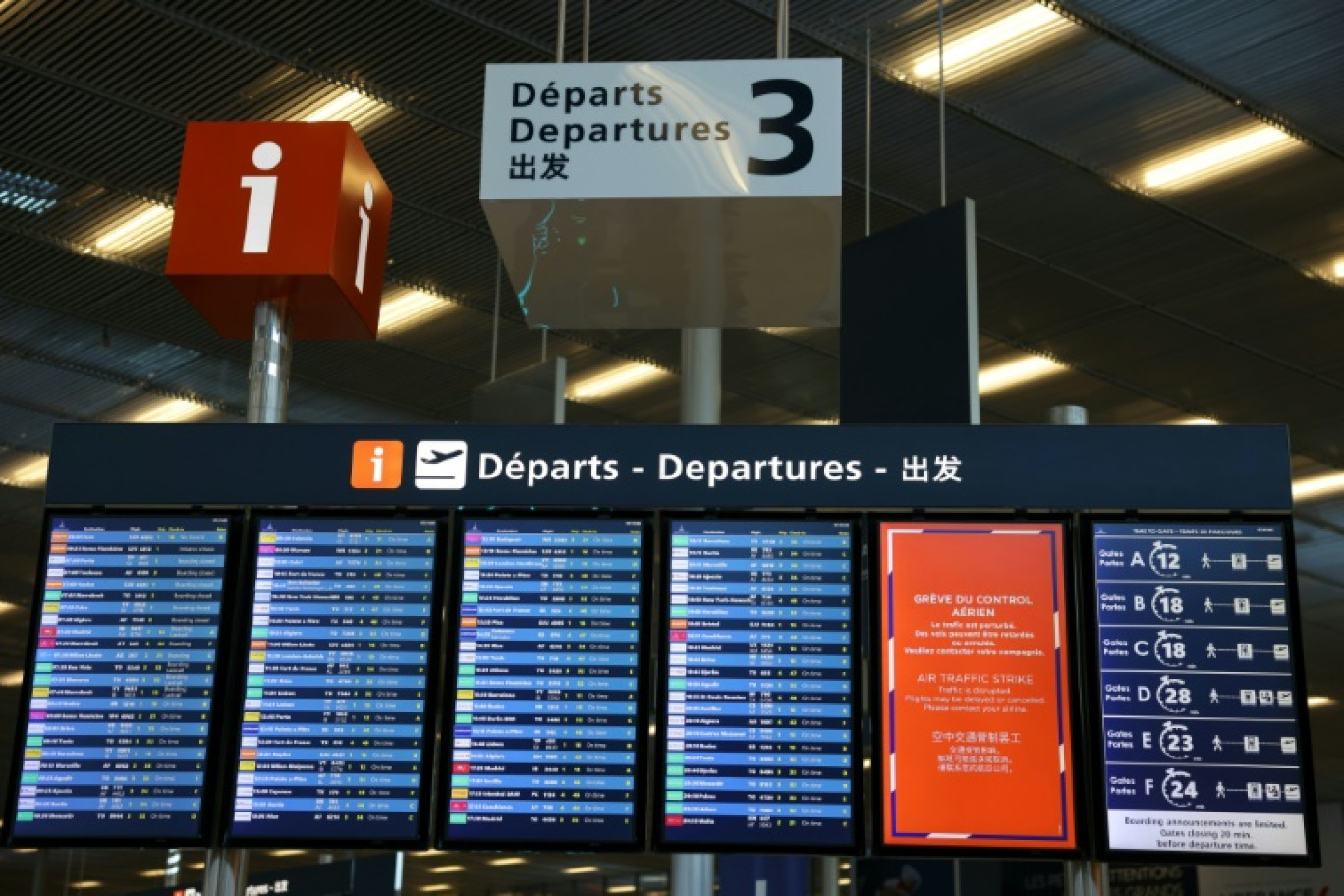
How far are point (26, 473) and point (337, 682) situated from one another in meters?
13.3

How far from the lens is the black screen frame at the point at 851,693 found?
4668 mm

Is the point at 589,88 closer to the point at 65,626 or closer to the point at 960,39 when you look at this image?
the point at 65,626

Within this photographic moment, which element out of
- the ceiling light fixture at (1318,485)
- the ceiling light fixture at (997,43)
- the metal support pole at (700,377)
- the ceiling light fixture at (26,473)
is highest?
the ceiling light fixture at (997,43)

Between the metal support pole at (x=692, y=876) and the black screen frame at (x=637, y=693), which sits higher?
the black screen frame at (x=637, y=693)

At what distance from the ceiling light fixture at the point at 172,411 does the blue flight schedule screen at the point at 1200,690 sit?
1215cm

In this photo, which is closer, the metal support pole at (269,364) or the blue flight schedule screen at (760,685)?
the blue flight schedule screen at (760,685)

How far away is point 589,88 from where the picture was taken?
17.0ft

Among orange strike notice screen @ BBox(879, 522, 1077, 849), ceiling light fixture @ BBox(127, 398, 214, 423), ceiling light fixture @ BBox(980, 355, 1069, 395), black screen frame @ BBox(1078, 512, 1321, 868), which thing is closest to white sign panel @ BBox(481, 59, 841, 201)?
orange strike notice screen @ BBox(879, 522, 1077, 849)

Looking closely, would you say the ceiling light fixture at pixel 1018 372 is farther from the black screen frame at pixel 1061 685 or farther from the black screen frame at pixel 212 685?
the black screen frame at pixel 212 685

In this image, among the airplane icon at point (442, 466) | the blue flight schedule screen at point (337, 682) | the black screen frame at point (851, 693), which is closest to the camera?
the black screen frame at point (851, 693)

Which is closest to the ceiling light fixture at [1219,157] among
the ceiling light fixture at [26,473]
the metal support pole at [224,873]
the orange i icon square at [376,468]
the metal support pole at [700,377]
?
the metal support pole at [700,377]

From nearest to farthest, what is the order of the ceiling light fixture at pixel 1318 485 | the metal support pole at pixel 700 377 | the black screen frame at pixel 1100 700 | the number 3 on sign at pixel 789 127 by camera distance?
1. the black screen frame at pixel 1100 700
2. the number 3 on sign at pixel 789 127
3. the metal support pole at pixel 700 377
4. the ceiling light fixture at pixel 1318 485

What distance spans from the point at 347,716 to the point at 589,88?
76.8 inches

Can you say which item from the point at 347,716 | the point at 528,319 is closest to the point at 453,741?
the point at 347,716
